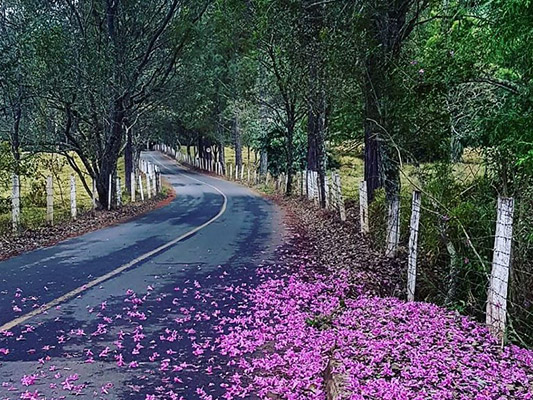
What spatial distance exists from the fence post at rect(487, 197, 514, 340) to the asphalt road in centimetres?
260

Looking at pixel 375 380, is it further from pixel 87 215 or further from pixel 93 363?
pixel 87 215

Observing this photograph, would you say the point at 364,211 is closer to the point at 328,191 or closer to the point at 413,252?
the point at 413,252

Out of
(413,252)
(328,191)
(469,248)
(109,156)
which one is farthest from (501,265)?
(109,156)

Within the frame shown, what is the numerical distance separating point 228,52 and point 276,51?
58.1 ft

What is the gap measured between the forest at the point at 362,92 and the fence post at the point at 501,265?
22 centimetres

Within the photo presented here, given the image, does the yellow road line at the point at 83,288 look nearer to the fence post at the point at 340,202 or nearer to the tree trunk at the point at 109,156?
the fence post at the point at 340,202

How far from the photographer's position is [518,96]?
17.5 feet

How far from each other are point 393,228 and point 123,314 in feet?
16.0

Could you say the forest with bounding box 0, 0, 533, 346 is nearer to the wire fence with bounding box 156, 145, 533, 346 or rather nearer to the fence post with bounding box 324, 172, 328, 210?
the wire fence with bounding box 156, 145, 533, 346

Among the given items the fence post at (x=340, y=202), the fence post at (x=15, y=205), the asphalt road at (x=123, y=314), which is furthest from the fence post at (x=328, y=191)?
the fence post at (x=15, y=205)

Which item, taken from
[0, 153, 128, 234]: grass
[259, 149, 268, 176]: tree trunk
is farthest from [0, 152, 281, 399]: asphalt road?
[259, 149, 268, 176]: tree trunk

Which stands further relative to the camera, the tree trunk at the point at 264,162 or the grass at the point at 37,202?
the tree trunk at the point at 264,162

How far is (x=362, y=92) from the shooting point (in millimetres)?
10562

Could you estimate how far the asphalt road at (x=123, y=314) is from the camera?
16.2 feet
